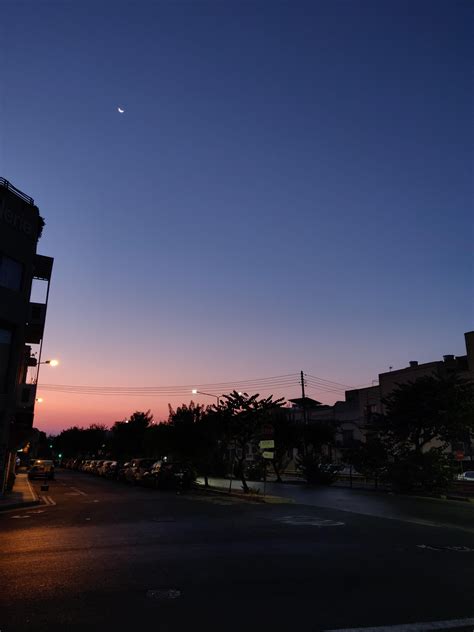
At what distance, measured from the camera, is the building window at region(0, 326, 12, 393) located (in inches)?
942

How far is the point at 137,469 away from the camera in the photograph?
35.8m

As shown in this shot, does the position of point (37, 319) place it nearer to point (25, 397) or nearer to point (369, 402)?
point (25, 397)

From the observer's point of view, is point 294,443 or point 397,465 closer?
point 397,465

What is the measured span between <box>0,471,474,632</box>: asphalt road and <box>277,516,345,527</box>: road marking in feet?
0.39

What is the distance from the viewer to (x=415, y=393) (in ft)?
96.6

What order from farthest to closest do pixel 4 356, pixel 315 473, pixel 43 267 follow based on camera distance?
pixel 315 473 → pixel 43 267 → pixel 4 356

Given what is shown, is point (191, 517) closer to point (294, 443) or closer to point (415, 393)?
point (415, 393)

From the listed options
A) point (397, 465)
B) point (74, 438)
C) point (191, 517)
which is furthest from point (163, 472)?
point (74, 438)

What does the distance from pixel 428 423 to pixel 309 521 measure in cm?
1642

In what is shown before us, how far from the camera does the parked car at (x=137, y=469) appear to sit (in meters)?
34.8

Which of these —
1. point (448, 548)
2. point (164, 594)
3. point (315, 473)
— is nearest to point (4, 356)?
point (164, 594)

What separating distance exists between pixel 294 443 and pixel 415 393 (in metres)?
20.1

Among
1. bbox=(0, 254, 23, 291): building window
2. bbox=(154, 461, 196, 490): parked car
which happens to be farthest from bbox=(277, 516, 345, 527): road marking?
bbox=(0, 254, 23, 291): building window

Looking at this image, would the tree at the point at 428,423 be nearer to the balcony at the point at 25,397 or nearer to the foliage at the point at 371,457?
the foliage at the point at 371,457
